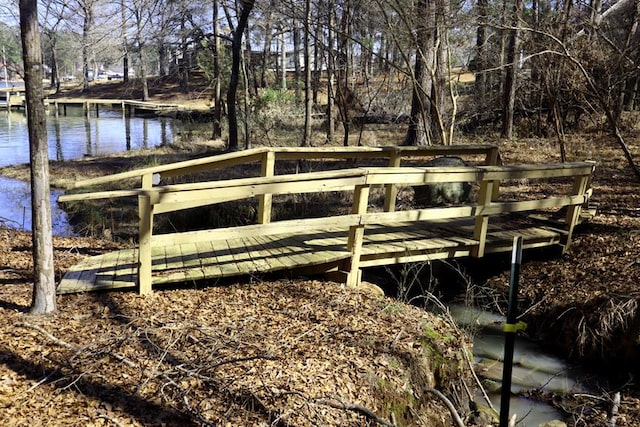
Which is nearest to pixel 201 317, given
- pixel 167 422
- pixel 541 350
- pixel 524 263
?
pixel 167 422

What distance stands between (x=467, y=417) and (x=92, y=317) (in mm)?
3247

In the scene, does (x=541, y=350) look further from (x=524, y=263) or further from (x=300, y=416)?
(x=300, y=416)

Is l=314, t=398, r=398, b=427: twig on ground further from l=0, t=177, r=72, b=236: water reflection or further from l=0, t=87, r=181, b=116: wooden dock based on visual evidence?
l=0, t=87, r=181, b=116: wooden dock

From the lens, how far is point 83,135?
97.8ft

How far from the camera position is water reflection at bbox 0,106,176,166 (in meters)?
22.6

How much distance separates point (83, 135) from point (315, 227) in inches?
1086

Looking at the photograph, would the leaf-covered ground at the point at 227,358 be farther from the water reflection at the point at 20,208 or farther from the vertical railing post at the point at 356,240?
the water reflection at the point at 20,208

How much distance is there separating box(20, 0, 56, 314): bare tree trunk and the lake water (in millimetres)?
5136

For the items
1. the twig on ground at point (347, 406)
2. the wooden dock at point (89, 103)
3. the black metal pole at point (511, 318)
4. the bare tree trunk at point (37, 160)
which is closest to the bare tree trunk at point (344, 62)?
the bare tree trunk at point (37, 160)

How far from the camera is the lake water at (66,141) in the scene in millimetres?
12261

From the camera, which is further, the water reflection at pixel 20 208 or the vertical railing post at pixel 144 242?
the water reflection at pixel 20 208

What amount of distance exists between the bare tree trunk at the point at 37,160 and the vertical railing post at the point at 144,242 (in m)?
0.73

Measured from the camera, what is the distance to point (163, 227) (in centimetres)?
1020

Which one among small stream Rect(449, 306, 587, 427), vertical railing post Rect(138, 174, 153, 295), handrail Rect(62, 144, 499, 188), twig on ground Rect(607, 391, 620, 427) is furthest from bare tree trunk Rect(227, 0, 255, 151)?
twig on ground Rect(607, 391, 620, 427)
